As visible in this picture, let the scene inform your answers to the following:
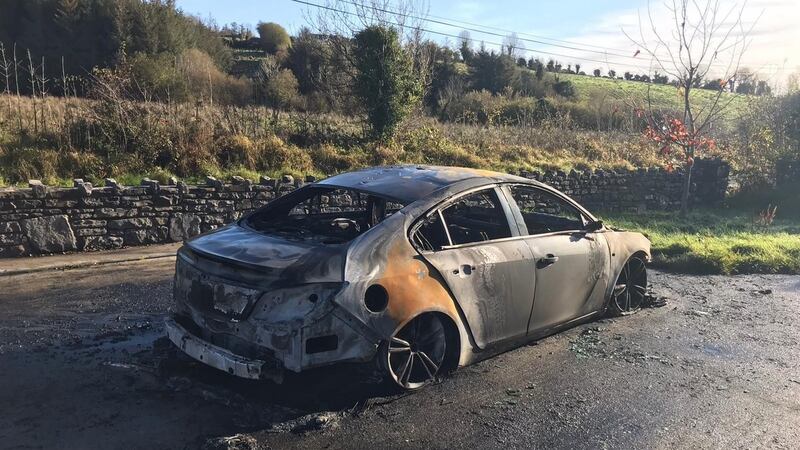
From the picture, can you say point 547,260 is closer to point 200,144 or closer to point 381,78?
point 200,144

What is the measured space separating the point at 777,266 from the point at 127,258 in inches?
386

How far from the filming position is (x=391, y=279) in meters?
3.95

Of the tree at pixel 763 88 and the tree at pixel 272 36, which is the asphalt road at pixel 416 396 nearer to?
the tree at pixel 763 88

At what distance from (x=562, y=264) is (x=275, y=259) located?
2549 millimetres

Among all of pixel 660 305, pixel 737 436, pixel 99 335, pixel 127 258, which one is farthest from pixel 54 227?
pixel 737 436

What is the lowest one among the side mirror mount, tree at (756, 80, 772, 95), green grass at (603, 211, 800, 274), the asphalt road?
green grass at (603, 211, 800, 274)

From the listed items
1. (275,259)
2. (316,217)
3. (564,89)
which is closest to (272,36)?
(564,89)

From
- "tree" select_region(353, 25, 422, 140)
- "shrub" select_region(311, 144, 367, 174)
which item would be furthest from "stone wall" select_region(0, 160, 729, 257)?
"tree" select_region(353, 25, 422, 140)

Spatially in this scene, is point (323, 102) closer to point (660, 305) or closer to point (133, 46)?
point (133, 46)

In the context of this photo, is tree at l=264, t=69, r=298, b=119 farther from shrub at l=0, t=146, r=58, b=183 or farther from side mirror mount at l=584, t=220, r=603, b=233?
side mirror mount at l=584, t=220, r=603, b=233

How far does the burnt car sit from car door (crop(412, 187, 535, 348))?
0.01m

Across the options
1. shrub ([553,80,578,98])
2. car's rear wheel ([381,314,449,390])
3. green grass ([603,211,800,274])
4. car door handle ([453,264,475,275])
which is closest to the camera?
car's rear wheel ([381,314,449,390])

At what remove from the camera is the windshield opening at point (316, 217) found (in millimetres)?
4664

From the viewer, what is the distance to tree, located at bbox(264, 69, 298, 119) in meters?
22.4
